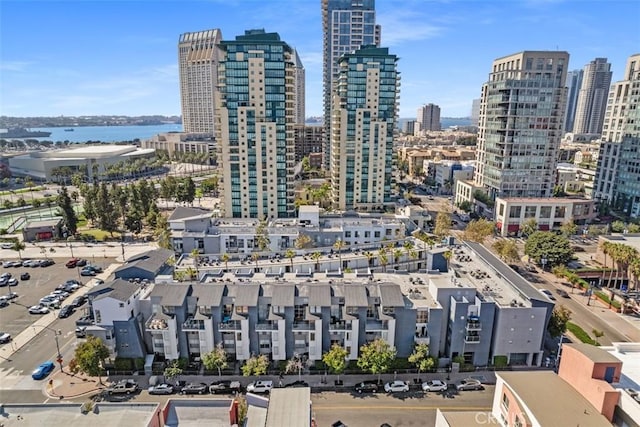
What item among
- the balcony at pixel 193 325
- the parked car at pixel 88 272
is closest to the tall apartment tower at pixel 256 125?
the parked car at pixel 88 272

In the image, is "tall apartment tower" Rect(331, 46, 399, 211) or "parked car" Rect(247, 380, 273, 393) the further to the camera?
"tall apartment tower" Rect(331, 46, 399, 211)

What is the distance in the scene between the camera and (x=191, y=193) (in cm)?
11975

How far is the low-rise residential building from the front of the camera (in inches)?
3752

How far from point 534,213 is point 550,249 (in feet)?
80.2

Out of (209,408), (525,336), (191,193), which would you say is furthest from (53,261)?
(525,336)

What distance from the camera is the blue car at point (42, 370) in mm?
43906

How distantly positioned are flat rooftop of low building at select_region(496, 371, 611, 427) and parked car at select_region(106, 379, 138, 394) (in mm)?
36575

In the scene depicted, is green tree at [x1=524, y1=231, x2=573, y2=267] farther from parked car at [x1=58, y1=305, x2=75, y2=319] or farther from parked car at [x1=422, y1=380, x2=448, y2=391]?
parked car at [x1=58, y1=305, x2=75, y2=319]

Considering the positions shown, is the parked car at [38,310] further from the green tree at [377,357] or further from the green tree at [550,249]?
the green tree at [550,249]

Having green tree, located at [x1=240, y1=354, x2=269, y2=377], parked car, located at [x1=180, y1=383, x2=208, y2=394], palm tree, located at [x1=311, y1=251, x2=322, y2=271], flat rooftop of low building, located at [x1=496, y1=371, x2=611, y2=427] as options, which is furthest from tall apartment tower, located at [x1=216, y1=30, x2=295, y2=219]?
flat rooftop of low building, located at [x1=496, y1=371, x2=611, y2=427]

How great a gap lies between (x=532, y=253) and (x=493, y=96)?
49626 millimetres

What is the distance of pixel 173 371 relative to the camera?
42312 mm

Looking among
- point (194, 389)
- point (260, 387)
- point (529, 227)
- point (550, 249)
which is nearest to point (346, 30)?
point (529, 227)

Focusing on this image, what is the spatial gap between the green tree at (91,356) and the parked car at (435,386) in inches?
1376
